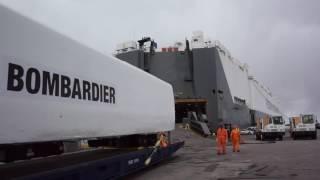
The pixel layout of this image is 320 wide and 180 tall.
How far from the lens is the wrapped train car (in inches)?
236

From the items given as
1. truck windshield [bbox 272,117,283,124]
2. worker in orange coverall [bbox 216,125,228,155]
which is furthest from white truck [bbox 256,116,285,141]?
worker in orange coverall [bbox 216,125,228,155]

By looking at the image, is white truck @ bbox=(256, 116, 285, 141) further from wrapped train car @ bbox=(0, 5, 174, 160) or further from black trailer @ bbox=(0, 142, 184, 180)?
wrapped train car @ bbox=(0, 5, 174, 160)

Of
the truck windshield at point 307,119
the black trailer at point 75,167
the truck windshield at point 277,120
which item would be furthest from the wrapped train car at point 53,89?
the truck windshield at point 307,119

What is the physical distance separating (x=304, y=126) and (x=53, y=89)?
3104 centimetres

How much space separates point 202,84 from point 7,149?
38.8m

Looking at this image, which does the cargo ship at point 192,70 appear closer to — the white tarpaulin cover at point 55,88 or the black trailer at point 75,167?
the black trailer at point 75,167

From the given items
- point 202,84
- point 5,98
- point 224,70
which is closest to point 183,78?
point 202,84

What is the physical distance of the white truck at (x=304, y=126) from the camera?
34.4 m

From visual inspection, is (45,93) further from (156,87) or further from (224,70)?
(224,70)

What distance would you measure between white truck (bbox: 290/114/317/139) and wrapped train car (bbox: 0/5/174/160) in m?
26.8

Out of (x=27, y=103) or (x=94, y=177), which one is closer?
(x=27, y=103)

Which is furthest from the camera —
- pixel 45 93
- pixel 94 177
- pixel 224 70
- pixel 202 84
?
pixel 224 70

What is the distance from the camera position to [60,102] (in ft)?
23.6

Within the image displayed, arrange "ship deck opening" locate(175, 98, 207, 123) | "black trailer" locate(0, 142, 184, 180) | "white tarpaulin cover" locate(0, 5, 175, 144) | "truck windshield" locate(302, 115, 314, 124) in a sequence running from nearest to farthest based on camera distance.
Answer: "white tarpaulin cover" locate(0, 5, 175, 144) < "black trailer" locate(0, 142, 184, 180) < "truck windshield" locate(302, 115, 314, 124) < "ship deck opening" locate(175, 98, 207, 123)
